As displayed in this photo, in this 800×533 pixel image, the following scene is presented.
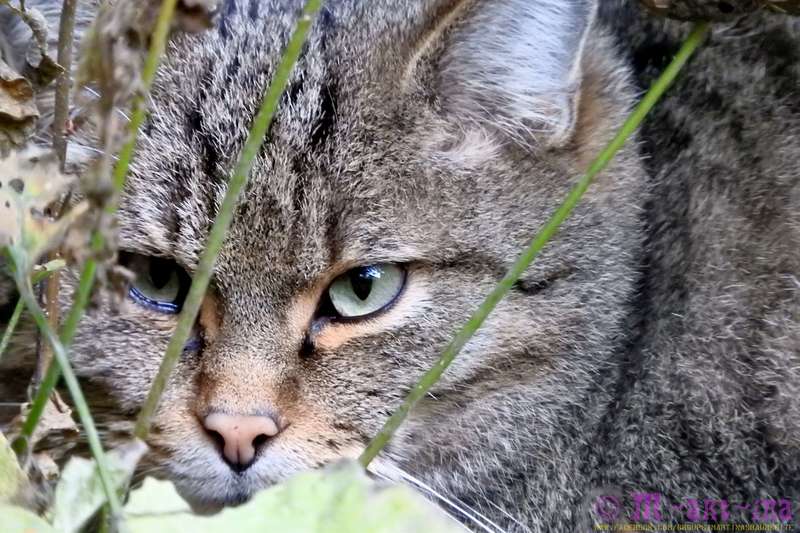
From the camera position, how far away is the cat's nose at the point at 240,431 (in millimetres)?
1688

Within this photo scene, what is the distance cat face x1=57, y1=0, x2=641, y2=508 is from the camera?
70.3 inches

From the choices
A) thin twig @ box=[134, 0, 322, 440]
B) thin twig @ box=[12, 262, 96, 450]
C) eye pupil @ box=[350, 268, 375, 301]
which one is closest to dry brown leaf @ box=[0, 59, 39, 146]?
thin twig @ box=[12, 262, 96, 450]

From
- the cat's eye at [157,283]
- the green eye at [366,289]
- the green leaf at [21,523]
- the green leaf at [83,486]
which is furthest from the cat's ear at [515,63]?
the green leaf at [21,523]

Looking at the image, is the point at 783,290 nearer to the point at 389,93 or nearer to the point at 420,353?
the point at 420,353

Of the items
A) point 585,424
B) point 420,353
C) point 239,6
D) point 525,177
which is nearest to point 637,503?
point 585,424

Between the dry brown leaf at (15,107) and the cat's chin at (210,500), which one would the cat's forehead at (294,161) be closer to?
the dry brown leaf at (15,107)

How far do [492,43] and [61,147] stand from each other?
86 cm

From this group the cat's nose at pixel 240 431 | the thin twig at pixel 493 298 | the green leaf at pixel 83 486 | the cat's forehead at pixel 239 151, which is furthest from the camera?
the cat's forehead at pixel 239 151

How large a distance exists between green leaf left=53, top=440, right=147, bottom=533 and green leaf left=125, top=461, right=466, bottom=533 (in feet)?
0.32

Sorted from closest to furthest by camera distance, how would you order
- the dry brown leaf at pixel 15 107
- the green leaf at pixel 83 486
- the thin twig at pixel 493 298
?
1. the green leaf at pixel 83 486
2. the thin twig at pixel 493 298
3. the dry brown leaf at pixel 15 107

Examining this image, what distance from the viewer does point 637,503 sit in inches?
80.5

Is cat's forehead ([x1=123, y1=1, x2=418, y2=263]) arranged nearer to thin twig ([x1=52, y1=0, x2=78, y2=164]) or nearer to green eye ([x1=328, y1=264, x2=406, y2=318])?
green eye ([x1=328, y1=264, x2=406, y2=318])

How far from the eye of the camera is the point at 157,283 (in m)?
1.91

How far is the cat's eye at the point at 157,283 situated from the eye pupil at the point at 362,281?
315 mm
